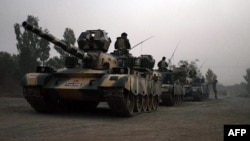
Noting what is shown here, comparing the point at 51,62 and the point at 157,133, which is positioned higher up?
the point at 51,62

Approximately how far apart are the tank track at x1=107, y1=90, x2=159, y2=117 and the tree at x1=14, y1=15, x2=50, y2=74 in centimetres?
2851

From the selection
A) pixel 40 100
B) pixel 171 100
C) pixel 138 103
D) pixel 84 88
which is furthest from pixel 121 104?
pixel 171 100

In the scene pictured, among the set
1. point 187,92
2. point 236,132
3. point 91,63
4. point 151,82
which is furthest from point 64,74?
point 187,92

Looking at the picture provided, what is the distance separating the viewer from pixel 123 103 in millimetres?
11539

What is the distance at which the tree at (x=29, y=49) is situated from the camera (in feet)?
137

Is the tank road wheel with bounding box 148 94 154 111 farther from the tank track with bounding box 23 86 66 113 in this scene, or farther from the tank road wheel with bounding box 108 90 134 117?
the tank track with bounding box 23 86 66 113

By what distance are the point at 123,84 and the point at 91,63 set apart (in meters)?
2.65

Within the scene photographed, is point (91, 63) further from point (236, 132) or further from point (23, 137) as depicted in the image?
point (236, 132)

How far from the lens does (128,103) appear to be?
40.8ft

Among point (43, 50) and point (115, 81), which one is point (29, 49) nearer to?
point (43, 50)

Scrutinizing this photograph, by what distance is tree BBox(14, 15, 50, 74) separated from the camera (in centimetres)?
4175

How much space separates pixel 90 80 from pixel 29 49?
3139 centimetres

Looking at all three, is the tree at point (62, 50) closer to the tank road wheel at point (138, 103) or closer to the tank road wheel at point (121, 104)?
the tank road wheel at point (138, 103)

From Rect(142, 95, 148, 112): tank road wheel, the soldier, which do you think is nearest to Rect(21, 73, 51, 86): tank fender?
Rect(142, 95, 148, 112): tank road wheel
